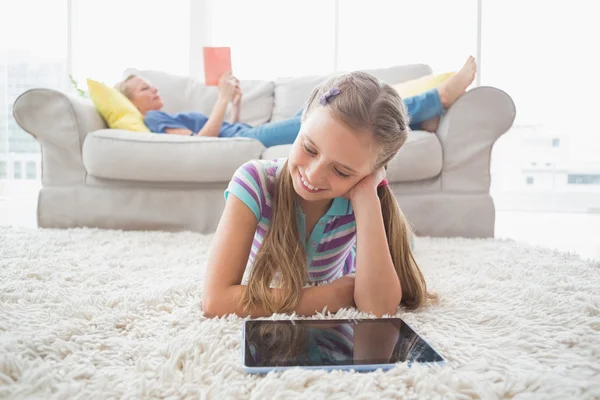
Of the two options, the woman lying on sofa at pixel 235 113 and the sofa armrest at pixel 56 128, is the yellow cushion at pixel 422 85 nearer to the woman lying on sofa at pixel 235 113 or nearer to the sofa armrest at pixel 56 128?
the woman lying on sofa at pixel 235 113

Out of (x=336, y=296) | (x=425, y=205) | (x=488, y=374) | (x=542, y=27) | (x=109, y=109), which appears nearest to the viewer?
(x=488, y=374)

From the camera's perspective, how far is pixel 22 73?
3.64 m

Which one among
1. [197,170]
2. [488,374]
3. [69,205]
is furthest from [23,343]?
[69,205]

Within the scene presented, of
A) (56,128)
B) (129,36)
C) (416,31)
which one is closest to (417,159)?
(56,128)

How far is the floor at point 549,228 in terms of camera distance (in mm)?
1794

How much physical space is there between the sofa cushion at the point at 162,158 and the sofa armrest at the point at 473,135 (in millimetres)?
862

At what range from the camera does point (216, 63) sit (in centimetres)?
210

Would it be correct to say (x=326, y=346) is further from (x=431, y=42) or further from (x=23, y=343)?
(x=431, y=42)

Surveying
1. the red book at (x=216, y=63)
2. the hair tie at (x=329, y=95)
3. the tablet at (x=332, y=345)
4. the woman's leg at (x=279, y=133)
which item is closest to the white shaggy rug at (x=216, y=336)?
the tablet at (x=332, y=345)

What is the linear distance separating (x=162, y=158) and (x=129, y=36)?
2442 mm

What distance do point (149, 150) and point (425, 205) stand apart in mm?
1210

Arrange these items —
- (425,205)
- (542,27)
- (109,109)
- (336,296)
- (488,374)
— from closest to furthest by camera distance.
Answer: (488,374) < (336,296) < (425,205) < (109,109) < (542,27)

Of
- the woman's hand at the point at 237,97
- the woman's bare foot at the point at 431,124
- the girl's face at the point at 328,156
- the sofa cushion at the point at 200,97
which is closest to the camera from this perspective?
the girl's face at the point at 328,156

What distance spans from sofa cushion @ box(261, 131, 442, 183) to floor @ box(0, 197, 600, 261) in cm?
52
